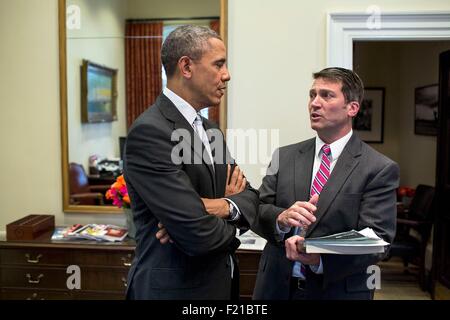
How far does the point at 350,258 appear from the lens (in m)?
1.54

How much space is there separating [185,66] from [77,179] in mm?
1718

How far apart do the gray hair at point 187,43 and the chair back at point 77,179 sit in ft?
5.45

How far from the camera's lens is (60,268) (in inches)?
101

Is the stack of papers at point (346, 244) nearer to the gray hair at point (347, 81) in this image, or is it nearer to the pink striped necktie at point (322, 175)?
the pink striped necktie at point (322, 175)

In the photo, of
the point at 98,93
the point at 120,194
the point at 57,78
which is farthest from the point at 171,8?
the point at 120,194

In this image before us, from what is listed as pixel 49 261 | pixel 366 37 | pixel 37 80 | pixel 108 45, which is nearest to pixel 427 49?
pixel 366 37

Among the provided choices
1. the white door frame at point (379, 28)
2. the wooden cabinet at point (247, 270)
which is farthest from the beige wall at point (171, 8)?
the wooden cabinet at point (247, 270)

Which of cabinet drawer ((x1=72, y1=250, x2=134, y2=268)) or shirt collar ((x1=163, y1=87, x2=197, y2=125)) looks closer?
shirt collar ((x1=163, y1=87, x2=197, y2=125))

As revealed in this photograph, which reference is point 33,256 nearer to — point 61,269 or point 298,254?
point 61,269

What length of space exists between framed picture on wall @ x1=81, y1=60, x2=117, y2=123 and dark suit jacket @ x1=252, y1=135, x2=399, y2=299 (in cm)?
154

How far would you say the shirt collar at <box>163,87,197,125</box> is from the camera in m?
1.47

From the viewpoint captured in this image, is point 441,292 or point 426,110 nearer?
point 441,292

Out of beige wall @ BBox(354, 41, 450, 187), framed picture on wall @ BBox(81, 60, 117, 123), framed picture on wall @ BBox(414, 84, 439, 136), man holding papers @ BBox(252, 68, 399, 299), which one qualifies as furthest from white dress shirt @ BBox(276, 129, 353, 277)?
beige wall @ BBox(354, 41, 450, 187)

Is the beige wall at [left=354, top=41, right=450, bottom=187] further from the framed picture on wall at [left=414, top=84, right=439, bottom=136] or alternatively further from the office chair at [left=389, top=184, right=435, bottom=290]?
the office chair at [left=389, top=184, right=435, bottom=290]
